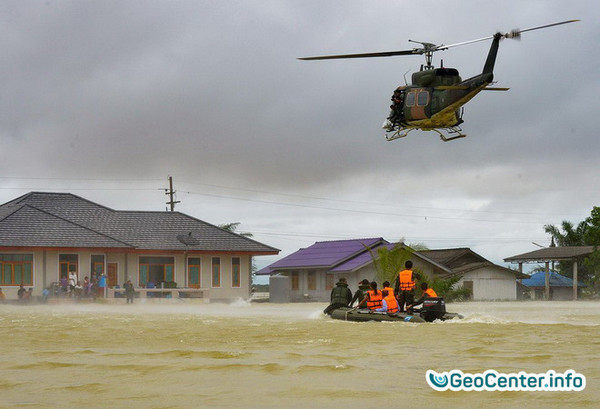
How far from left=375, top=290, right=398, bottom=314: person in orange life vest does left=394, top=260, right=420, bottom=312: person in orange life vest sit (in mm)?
227

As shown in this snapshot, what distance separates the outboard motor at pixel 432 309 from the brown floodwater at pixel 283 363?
18.8 inches

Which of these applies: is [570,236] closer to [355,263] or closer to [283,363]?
[355,263]

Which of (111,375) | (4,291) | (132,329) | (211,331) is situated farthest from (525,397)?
(4,291)

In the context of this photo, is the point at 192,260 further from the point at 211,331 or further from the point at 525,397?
the point at 525,397

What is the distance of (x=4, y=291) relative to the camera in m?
43.8

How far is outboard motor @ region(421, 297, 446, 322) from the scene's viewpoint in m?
23.1

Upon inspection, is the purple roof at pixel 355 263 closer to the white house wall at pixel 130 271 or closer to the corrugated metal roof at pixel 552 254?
the white house wall at pixel 130 271

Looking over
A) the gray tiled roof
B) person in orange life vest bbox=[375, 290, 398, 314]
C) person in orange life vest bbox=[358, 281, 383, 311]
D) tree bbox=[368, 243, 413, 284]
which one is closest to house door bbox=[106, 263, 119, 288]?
the gray tiled roof

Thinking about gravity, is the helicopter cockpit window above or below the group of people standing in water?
above

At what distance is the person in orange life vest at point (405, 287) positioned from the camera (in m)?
23.5

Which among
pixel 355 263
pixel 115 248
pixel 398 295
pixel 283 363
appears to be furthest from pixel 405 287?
pixel 355 263

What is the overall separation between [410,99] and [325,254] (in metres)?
32.3

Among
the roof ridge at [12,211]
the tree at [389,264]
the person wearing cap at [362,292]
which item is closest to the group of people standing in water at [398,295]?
the person wearing cap at [362,292]

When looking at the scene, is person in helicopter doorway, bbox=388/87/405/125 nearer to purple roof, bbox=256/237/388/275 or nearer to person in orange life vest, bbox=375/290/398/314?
person in orange life vest, bbox=375/290/398/314
